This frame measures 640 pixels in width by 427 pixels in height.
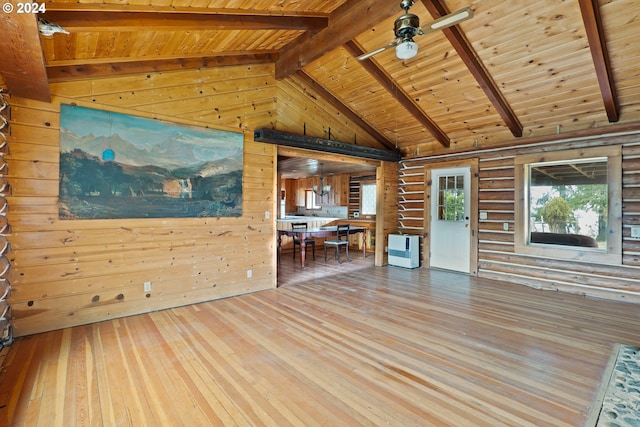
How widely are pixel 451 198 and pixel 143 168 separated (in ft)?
18.4

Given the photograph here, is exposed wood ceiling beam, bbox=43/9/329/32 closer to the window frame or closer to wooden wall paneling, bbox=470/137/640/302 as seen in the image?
wooden wall paneling, bbox=470/137/640/302

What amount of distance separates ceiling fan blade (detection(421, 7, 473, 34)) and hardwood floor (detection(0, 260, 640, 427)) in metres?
2.97

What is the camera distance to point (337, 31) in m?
3.88

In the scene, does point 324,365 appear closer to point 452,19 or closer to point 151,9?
point 452,19

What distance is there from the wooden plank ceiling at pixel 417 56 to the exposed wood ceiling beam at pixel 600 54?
1cm

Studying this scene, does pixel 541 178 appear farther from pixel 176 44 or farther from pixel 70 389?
pixel 70 389

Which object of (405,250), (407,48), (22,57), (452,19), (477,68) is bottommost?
(405,250)

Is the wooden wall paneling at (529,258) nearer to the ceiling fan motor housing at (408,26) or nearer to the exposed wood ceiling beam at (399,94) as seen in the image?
the exposed wood ceiling beam at (399,94)

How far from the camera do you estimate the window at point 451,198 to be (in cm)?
621

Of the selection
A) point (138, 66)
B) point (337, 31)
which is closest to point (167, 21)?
point (138, 66)

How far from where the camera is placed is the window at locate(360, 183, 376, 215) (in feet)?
31.2

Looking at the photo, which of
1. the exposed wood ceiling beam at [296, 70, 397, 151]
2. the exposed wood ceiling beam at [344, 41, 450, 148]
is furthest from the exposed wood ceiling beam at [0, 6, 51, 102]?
the exposed wood ceiling beam at [296, 70, 397, 151]

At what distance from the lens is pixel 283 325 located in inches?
136

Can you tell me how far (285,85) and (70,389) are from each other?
15.7ft
